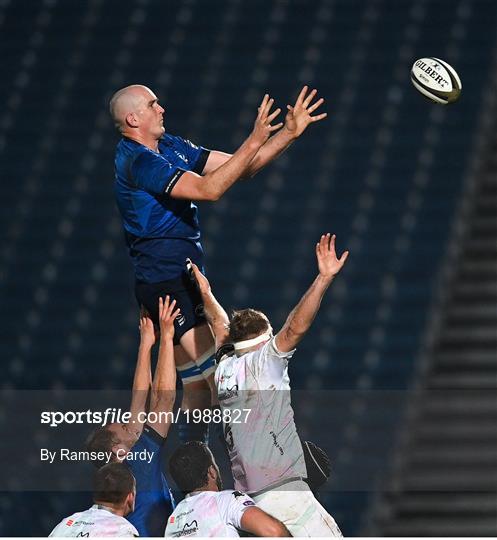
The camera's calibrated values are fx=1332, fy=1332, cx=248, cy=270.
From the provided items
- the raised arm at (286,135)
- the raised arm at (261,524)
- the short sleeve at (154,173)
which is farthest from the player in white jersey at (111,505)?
the raised arm at (286,135)

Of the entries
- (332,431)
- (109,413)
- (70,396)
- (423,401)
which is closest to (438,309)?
(423,401)

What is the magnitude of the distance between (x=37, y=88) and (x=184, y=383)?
8550 mm

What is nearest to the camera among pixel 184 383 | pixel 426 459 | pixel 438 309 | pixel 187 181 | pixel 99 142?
pixel 187 181

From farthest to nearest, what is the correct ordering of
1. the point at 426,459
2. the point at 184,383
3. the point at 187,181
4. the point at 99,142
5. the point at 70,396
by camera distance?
the point at 99,142
the point at 426,459
the point at 70,396
the point at 184,383
the point at 187,181

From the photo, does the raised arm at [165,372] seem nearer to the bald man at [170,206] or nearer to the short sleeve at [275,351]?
the bald man at [170,206]

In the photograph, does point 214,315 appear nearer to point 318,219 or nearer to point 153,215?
point 153,215

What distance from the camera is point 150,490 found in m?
6.30

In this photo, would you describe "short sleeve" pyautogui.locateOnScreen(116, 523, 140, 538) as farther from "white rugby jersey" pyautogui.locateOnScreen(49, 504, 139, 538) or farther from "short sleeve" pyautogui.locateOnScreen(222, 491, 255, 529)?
"short sleeve" pyautogui.locateOnScreen(222, 491, 255, 529)

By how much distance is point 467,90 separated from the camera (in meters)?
14.4

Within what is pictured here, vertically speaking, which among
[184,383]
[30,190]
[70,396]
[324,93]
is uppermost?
[324,93]

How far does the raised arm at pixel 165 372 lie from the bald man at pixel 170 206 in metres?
0.08

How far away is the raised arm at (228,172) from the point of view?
5699 mm

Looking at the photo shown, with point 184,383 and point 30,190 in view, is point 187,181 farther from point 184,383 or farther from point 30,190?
point 30,190

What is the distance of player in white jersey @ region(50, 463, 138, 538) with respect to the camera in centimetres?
598
